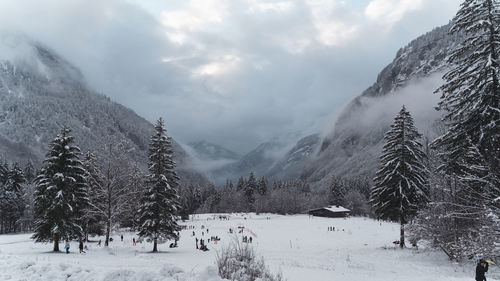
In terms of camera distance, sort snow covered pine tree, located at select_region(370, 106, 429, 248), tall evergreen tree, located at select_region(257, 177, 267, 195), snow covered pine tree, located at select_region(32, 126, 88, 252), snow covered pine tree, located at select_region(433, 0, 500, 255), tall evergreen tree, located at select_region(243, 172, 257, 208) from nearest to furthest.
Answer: snow covered pine tree, located at select_region(433, 0, 500, 255) → snow covered pine tree, located at select_region(32, 126, 88, 252) → snow covered pine tree, located at select_region(370, 106, 429, 248) → tall evergreen tree, located at select_region(243, 172, 257, 208) → tall evergreen tree, located at select_region(257, 177, 267, 195)

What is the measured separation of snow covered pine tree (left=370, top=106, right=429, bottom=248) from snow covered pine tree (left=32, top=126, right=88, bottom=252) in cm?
2924

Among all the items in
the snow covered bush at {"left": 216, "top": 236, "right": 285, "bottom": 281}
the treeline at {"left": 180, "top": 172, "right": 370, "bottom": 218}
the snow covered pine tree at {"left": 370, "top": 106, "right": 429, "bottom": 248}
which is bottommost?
the treeline at {"left": 180, "top": 172, "right": 370, "bottom": 218}

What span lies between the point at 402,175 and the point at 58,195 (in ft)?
102

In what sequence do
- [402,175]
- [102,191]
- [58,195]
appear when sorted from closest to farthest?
[58,195] → [102,191] → [402,175]

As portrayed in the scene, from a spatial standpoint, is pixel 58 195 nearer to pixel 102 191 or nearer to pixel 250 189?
pixel 102 191

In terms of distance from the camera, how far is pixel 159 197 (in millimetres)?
30766

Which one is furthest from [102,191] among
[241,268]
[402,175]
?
[402,175]

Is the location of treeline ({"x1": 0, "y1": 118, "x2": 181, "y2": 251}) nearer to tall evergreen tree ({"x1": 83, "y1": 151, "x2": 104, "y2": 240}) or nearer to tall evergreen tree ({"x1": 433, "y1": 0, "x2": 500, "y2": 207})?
tall evergreen tree ({"x1": 83, "y1": 151, "x2": 104, "y2": 240})

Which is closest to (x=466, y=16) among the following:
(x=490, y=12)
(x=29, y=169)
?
(x=490, y=12)

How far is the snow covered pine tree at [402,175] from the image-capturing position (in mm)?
30250

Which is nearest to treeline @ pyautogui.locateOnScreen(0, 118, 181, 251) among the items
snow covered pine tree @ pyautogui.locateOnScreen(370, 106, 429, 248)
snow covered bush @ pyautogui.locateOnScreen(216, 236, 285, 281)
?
snow covered bush @ pyautogui.locateOnScreen(216, 236, 285, 281)

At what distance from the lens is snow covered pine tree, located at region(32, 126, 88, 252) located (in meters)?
26.4

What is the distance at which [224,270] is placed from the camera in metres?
9.28

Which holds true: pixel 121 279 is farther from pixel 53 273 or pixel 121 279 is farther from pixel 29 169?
pixel 29 169
